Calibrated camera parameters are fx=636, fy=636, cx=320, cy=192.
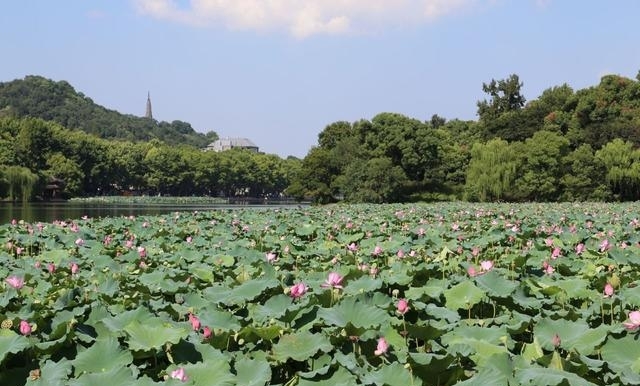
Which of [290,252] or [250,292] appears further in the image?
[290,252]

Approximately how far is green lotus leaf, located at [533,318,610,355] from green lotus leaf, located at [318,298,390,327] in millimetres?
602

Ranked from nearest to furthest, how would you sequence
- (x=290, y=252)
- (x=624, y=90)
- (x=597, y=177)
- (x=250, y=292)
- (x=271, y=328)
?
(x=271, y=328) → (x=250, y=292) → (x=290, y=252) → (x=597, y=177) → (x=624, y=90)

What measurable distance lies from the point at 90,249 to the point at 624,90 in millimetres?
50455

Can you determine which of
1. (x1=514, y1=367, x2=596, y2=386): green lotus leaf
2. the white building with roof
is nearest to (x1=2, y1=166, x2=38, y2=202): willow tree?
(x1=514, y1=367, x2=596, y2=386): green lotus leaf

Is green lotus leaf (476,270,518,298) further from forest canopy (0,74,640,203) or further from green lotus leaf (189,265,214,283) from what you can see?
forest canopy (0,74,640,203)

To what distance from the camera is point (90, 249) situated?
6156 mm

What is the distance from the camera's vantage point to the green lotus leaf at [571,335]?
7.66 ft

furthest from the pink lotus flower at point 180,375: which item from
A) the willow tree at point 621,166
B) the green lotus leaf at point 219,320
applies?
the willow tree at point 621,166

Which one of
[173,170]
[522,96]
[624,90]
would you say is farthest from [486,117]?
[173,170]

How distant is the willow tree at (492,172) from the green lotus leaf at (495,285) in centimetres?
3686

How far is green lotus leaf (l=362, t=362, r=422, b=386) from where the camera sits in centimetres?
191

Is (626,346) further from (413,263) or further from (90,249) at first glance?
(90,249)

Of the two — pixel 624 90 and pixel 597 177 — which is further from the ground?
pixel 624 90

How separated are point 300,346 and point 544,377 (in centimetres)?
89
